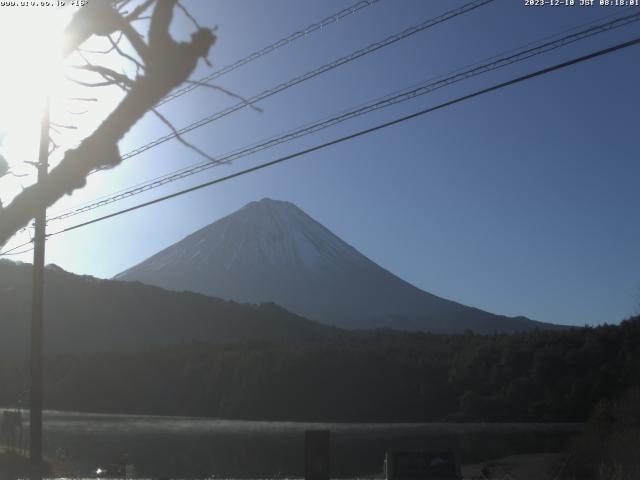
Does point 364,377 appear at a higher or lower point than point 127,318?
lower

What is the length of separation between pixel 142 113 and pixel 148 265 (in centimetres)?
19619

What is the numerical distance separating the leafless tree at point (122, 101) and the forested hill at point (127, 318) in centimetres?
8638

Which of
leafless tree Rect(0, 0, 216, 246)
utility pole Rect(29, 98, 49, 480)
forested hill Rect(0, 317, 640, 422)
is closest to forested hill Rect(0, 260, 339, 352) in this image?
forested hill Rect(0, 317, 640, 422)

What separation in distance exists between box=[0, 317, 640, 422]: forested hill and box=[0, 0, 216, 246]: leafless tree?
51906 millimetres

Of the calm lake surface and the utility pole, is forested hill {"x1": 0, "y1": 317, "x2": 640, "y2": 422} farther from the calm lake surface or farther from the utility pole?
the utility pole

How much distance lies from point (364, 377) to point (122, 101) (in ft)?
236

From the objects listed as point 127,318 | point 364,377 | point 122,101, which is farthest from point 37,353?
point 127,318

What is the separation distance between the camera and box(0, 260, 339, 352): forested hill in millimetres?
90812

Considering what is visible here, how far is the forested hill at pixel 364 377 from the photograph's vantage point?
189 ft

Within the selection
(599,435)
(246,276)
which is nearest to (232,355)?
(599,435)

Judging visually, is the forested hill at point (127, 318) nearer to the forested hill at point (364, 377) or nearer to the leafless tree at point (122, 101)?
the forested hill at point (364, 377)

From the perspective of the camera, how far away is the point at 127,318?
10262 centimetres

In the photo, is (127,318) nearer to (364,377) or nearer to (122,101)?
(364,377)

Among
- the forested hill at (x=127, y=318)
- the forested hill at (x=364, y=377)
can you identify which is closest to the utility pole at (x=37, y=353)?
the forested hill at (x=364, y=377)
